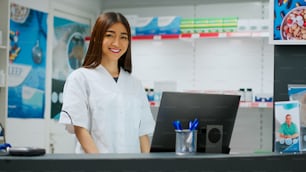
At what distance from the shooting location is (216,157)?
1754mm

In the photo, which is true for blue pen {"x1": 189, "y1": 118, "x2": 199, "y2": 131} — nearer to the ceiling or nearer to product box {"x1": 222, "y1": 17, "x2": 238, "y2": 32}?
product box {"x1": 222, "y1": 17, "x2": 238, "y2": 32}

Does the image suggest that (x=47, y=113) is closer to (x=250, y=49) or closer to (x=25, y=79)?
(x=25, y=79)

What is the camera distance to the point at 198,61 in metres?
6.03

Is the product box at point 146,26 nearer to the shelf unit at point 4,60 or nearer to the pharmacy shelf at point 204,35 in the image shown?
the pharmacy shelf at point 204,35

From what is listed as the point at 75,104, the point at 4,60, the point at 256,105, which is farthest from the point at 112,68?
the point at 256,105

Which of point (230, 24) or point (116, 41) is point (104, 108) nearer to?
point (116, 41)

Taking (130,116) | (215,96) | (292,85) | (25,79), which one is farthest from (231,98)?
(25,79)

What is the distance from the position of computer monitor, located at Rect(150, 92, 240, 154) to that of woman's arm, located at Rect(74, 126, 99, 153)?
595mm

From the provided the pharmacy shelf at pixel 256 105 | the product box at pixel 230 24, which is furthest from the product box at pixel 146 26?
the pharmacy shelf at pixel 256 105

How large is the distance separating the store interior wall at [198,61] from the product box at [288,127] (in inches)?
138

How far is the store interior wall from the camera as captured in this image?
18.9 ft

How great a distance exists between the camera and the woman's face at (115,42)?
2752mm

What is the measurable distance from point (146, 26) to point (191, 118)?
3906 millimetres

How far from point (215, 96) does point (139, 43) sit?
4166mm
